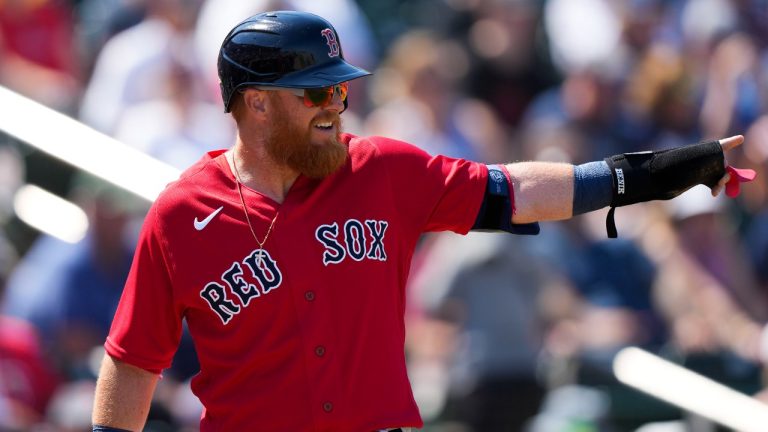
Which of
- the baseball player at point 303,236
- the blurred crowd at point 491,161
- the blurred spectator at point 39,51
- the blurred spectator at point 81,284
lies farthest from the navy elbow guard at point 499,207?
the blurred spectator at point 39,51

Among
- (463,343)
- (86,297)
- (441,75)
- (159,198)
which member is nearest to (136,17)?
(441,75)

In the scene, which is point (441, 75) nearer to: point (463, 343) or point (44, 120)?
point (463, 343)

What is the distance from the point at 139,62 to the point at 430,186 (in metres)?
5.29

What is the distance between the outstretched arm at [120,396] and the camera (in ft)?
14.2

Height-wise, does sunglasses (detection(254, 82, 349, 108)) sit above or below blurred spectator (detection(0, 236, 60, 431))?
above

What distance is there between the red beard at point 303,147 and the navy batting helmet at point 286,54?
13cm

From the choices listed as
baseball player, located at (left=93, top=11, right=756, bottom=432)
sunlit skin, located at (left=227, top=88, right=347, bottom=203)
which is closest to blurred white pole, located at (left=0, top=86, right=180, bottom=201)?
sunlit skin, located at (left=227, top=88, right=347, bottom=203)

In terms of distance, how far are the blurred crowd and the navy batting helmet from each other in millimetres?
Answer: 3080

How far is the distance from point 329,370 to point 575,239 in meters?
4.70

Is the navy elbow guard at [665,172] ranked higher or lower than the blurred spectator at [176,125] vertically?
higher

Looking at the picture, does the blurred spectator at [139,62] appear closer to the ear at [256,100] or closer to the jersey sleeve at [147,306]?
the ear at [256,100]

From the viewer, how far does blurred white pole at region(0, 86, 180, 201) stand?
613cm

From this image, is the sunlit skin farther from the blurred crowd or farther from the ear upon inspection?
the blurred crowd

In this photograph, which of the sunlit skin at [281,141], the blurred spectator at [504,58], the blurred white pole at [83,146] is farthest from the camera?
the blurred spectator at [504,58]
